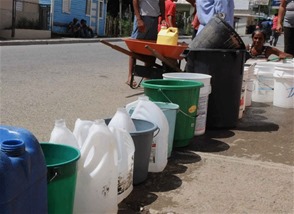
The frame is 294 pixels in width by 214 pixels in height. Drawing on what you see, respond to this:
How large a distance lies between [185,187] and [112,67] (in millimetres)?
8065

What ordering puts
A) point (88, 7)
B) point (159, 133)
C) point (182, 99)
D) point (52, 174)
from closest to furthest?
point (52, 174) → point (159, 133) → point (182, 99) → point (88, 7)

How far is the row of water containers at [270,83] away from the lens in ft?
19.6

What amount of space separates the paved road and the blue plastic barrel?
3.49 ft

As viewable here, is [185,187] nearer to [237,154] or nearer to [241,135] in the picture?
[237,154]

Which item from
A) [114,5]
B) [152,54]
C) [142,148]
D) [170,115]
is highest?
[114,5]

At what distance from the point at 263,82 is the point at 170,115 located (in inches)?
129

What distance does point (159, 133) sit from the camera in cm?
339

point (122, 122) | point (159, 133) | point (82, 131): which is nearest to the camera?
point (82, 131)

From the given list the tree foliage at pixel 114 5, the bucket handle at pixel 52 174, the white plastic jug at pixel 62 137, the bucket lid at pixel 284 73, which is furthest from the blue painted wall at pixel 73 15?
the bucket handle at pixel 52 174

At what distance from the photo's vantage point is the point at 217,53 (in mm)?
4629

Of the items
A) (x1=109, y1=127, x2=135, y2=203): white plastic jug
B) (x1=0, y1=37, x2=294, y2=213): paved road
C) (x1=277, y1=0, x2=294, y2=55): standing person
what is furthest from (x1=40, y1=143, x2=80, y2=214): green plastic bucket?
(x1=277, y1=0, x2=294, y2=55): standing person

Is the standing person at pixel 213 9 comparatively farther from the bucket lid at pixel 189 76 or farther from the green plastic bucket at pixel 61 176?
the green plastic bucket at pixel 61 176

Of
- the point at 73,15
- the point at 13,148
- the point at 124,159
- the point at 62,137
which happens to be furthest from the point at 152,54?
the point at 73,15

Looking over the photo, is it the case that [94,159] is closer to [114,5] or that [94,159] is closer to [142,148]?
[142,148]
